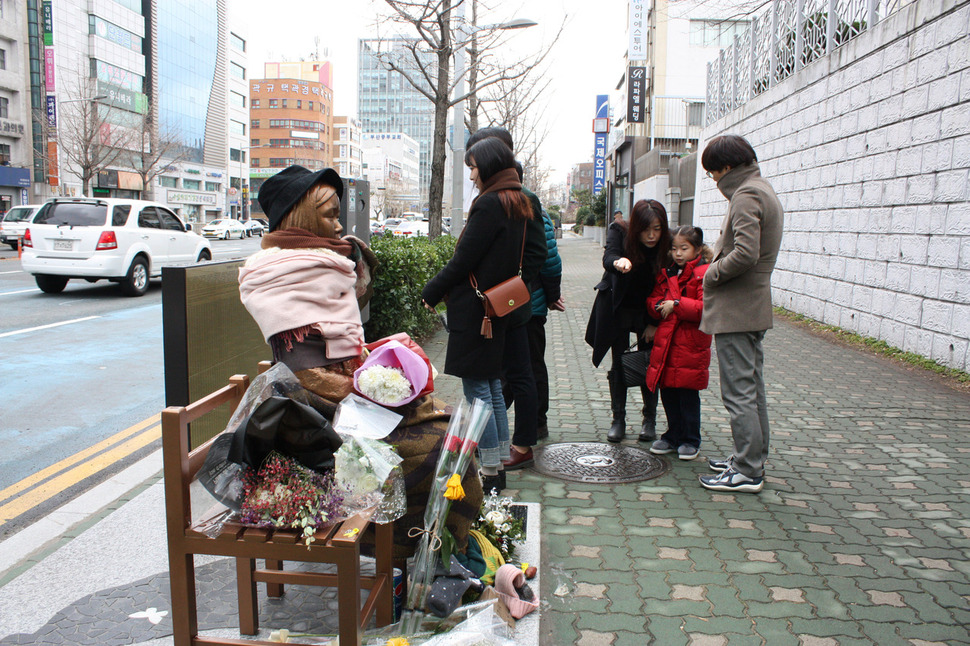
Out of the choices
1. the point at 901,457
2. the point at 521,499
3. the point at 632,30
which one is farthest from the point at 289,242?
the point at 632,30

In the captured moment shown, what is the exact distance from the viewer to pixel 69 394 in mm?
6586

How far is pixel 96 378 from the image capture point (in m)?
7.25

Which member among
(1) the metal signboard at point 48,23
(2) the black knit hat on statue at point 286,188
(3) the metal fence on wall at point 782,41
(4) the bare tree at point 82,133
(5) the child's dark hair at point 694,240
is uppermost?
(1) the metal signboard at point 48,23

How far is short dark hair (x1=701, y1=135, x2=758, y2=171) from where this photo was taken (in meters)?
3.86

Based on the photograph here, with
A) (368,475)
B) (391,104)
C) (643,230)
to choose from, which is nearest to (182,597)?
(368,475)

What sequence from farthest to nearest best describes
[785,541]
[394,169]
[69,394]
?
[394,169], [69,394], [785,541]

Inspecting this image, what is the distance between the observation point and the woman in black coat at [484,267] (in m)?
3.66

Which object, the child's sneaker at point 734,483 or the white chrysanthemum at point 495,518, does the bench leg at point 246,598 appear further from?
the child's sneaker at point 734,483

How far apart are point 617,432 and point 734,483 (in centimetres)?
106

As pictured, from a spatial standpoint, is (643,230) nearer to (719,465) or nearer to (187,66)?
(719,465)

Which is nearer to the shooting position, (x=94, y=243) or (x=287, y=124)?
(x=94, y=243)

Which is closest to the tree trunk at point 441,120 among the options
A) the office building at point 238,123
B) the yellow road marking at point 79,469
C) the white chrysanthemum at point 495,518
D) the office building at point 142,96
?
the yellow road marking at point 79,469

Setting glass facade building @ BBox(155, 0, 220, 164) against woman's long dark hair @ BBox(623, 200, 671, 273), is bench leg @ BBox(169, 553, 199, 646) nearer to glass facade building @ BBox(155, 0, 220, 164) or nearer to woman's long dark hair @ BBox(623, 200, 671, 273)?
woman's long dark hair @ BBox(623, 200, 671, 273)

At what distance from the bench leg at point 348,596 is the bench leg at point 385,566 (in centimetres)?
33
